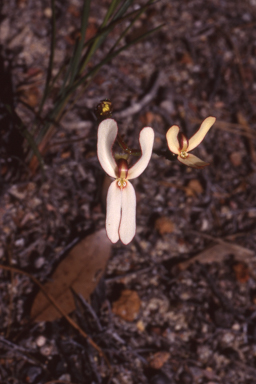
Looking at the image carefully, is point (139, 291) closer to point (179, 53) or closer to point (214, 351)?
point (214, 351)

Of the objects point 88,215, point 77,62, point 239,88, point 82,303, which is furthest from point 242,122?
point 82,303

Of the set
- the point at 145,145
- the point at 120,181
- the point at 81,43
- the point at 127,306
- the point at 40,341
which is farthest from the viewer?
the point at 127,306

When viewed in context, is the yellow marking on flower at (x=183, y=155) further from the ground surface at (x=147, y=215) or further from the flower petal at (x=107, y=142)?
the ground surface at (x=147, y=215)

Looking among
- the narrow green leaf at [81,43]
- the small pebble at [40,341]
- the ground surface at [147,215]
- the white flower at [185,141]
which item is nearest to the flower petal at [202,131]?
the white flower at [185,141]

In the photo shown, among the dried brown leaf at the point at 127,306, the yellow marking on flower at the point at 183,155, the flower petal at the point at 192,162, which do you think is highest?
the yellow marking on flower at the point at 183,155

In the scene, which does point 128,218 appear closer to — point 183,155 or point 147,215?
point 183,155

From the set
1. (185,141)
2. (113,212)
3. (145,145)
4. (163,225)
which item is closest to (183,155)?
(185,141)

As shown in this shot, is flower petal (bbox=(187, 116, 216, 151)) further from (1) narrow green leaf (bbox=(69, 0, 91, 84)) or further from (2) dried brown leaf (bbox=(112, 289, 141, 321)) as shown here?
(2) dried brown leaf (bbox=(112, 289, 141, 321))
